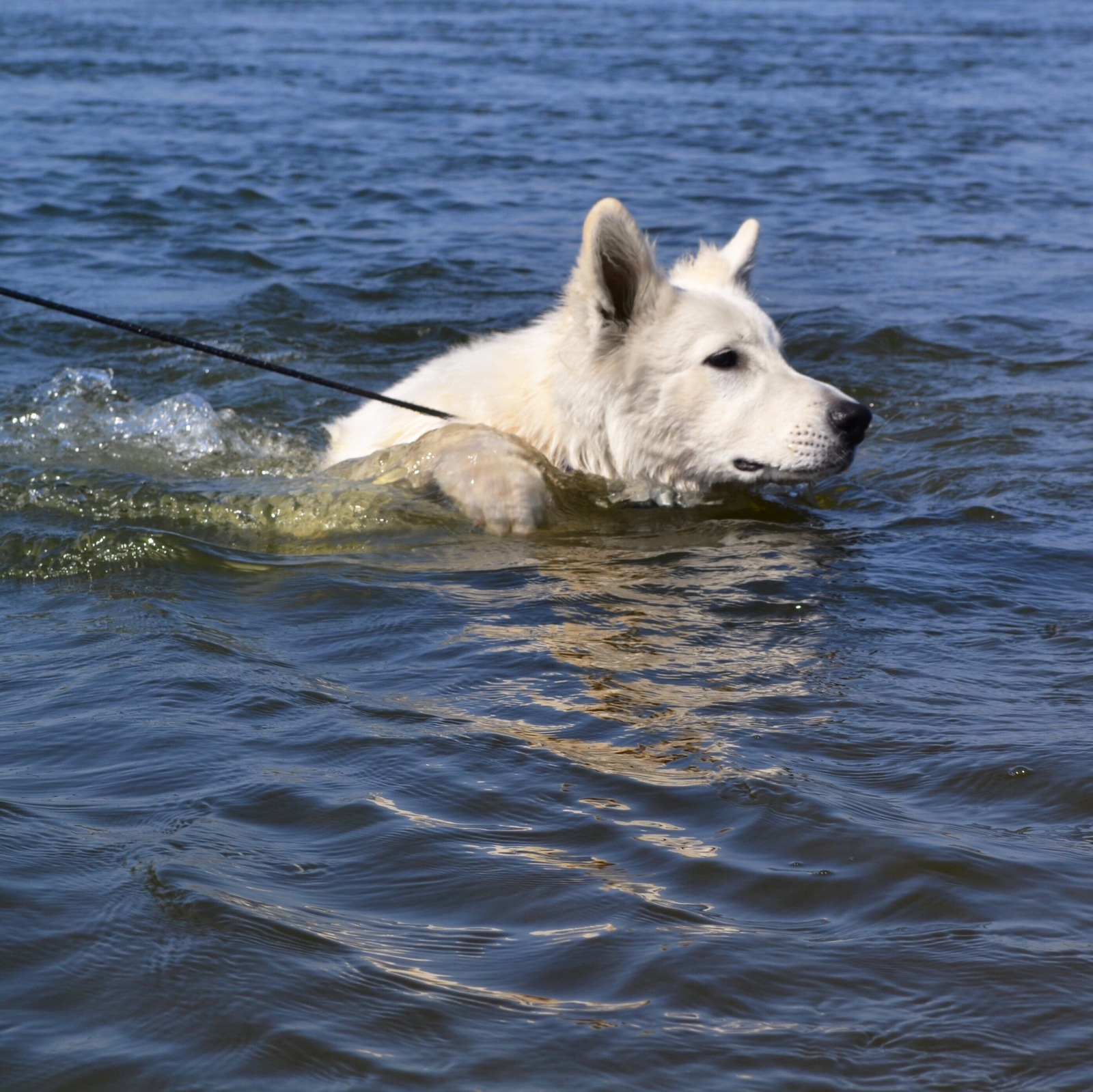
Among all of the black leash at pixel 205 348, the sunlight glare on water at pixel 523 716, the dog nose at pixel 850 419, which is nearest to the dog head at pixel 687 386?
the dog nose at pixel 850 419

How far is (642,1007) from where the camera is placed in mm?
2367

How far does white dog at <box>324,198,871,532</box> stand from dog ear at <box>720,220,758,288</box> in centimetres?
27

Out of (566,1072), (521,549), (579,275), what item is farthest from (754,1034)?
(579,275)

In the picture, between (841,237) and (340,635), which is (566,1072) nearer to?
(340,635)

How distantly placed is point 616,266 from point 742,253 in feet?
3.42

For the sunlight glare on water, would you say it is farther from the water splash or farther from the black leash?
the black leash

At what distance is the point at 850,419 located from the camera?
5.44m

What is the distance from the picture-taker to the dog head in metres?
5.47

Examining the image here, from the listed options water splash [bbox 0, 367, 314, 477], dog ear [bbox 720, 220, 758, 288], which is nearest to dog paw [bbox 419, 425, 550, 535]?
water splash [bbox 0, 367, 314, 477]

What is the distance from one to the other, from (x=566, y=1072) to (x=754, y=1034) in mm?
339

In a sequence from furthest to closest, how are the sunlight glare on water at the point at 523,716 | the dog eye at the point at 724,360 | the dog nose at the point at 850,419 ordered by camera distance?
the dog eye at the point at 724,360 < the dog nose at the point at 850,419 < the sunlight glare on water at the point at 523,716

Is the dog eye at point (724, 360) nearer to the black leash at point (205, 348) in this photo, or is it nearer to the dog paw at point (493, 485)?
the dog paw at point (493, 485)

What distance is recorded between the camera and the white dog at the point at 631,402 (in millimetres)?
5453

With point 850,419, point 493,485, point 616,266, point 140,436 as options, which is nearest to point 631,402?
point 616,266
